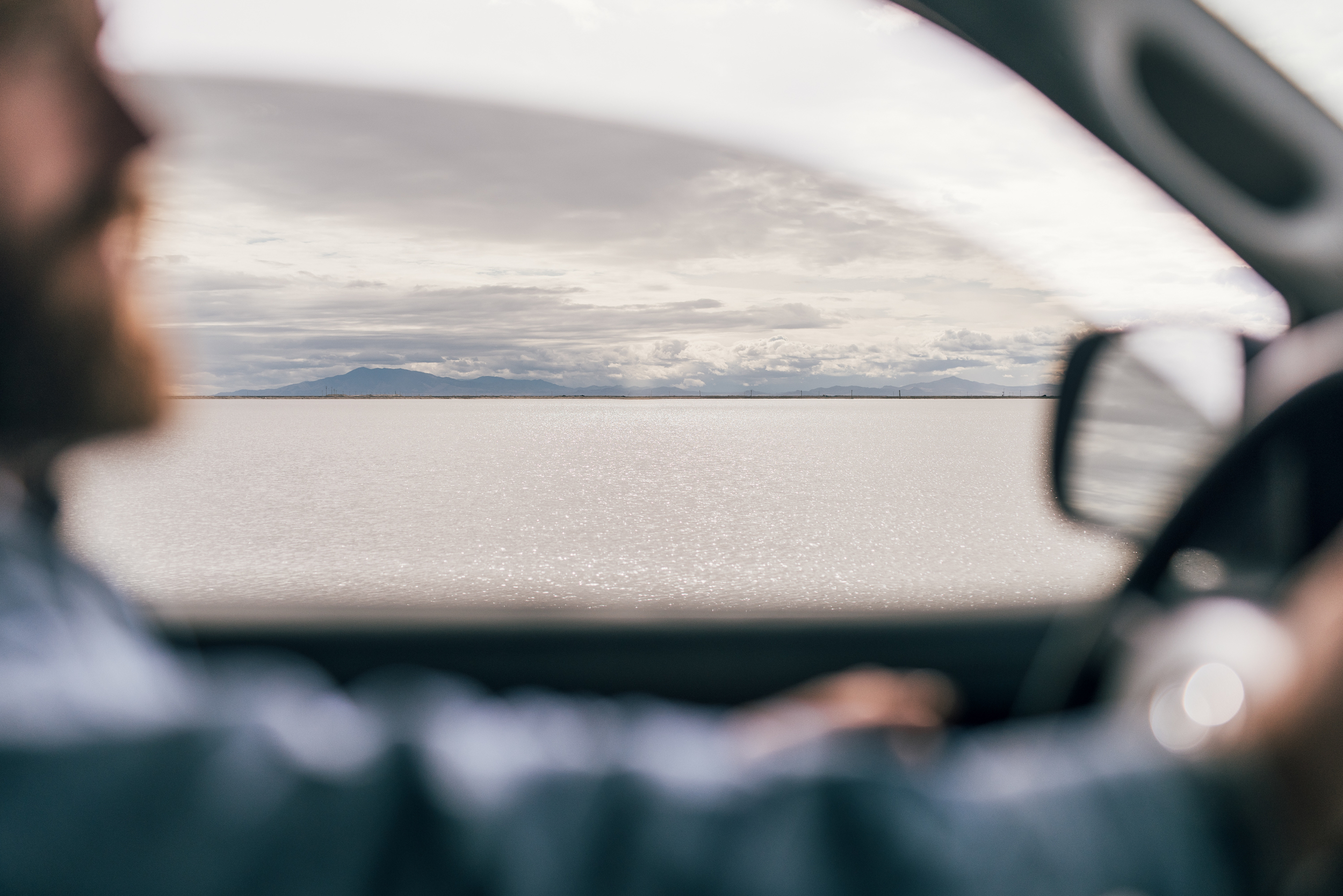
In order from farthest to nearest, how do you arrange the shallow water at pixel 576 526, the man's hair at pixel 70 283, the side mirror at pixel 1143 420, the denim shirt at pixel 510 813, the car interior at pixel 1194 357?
the shallow water at pixel 576 526
the side mirror at pixel 1143 420
the car interior at pixel 1194 357
the man's hair at pixel 70 283
the denim shirt at pixel 510 813

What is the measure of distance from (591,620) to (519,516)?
9.76 meters

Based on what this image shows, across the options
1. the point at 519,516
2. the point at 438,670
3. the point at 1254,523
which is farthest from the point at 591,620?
the point at 519,516

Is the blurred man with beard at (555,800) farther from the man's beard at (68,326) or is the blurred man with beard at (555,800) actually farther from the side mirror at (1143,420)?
the side mirror at (1143,420)

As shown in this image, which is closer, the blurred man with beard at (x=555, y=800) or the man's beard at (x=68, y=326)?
the blurred man with beard at (x=555, y=800)

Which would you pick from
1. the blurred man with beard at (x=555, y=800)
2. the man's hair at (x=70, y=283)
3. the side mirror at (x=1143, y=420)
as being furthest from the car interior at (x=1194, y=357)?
the man's hair at (x=70, y=283)

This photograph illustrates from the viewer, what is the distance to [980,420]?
56.6 metres

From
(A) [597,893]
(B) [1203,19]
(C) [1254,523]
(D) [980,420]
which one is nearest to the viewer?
(A) [597,893]

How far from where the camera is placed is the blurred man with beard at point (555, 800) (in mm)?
437

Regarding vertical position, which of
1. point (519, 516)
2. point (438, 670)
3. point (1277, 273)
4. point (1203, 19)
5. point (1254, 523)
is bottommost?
point (519, 516)

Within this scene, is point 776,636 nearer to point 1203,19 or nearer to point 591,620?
point 591,620

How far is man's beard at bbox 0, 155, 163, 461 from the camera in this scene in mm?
839

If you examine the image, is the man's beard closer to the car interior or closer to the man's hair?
the man's hair

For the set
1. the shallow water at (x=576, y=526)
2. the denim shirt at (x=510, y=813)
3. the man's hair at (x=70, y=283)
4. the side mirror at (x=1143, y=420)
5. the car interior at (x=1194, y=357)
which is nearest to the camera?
the denim shirt at (x=510, y=813)

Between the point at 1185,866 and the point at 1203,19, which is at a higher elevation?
the point at 1203,19
